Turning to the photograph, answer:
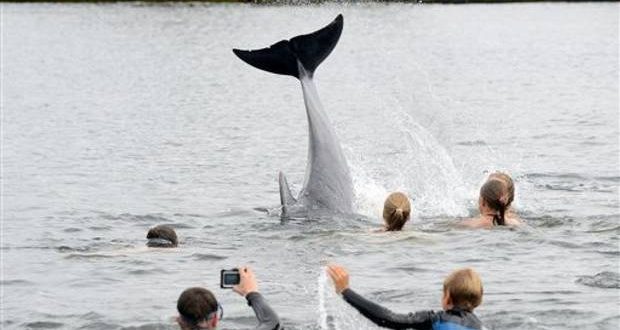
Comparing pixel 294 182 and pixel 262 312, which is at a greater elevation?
pixel 294 182

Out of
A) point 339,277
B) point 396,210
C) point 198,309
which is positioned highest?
point 396,210

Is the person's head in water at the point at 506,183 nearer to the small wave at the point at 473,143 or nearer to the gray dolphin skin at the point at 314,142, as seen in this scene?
the gray dolphin skin at the point at 314,142

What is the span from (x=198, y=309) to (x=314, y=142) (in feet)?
32.2

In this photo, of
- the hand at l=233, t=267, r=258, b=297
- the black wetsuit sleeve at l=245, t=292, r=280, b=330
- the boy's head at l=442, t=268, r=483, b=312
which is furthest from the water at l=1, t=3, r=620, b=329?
the hand at l=233, t=267, r=258, b=297

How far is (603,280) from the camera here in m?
17.9

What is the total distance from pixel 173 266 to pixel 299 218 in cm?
287

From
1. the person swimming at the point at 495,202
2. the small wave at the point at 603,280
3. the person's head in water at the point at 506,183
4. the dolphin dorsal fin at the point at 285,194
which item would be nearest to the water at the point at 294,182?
the small wave at the point at 603,280

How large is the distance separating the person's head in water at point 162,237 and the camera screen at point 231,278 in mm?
7790

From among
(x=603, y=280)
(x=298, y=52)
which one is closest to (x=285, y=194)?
(x=298, y=52)

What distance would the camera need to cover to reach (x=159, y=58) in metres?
73.1

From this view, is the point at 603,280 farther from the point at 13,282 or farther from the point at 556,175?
the point at 556,175

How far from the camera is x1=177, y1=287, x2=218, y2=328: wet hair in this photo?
1214cm

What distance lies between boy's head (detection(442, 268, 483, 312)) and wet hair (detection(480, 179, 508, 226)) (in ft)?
22.5

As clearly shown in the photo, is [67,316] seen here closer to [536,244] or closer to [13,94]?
[536,244]
